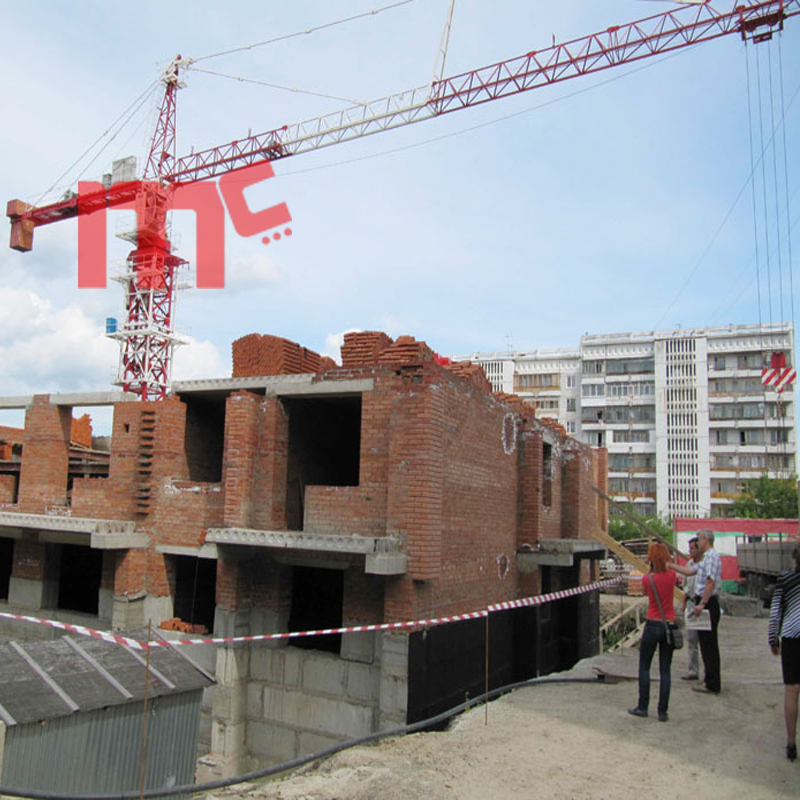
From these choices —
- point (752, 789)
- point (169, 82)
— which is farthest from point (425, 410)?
point (169, 82)

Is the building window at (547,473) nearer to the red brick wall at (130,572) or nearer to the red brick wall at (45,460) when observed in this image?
the red brick wall at (130,572)

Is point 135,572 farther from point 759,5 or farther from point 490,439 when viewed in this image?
point 759,5

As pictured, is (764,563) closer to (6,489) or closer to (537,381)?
(6,489)

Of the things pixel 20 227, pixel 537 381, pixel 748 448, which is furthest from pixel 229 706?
pixel 537 381

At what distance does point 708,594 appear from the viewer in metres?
7.26

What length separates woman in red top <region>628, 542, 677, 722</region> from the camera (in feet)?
21.7

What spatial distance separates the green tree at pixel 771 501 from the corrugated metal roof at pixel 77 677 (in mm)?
45656

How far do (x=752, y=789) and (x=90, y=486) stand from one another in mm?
10752

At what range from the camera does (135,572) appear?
11508mm

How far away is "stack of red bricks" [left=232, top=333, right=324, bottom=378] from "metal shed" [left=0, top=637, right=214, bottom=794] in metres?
5.22

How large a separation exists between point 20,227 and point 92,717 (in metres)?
51.4

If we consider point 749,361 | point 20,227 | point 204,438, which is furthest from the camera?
point 749,361

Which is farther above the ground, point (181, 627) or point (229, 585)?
point (229, 585)

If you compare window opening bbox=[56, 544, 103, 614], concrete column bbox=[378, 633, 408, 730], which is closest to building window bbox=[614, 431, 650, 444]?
window opening bbox=[56, 544, 103, 614]
